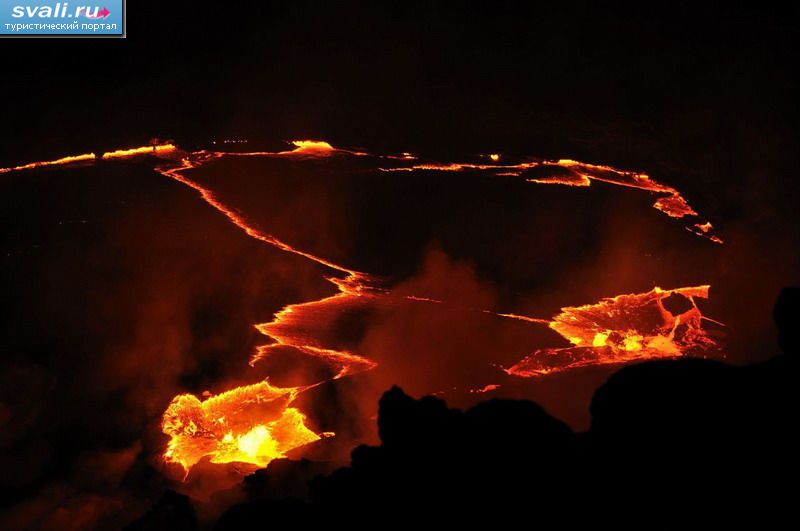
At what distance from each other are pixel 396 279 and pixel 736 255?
5063mm

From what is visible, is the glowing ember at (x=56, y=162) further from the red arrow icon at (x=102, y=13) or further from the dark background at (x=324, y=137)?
the red arrow icon at (x=102, y=13)

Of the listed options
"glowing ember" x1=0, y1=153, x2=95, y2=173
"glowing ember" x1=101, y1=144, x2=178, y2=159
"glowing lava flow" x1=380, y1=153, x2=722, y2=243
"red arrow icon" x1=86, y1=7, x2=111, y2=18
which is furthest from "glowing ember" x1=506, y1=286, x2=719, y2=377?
"red arrow icon" x1=86, y1=7, x2=111, y2=18

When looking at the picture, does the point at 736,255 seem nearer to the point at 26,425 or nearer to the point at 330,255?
the point at 330,255

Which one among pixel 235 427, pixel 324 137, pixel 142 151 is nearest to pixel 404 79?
pixel 324 137

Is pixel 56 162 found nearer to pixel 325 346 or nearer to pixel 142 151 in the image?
pixel 142 151

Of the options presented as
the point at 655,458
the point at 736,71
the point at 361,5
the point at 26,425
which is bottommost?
the point at 26,425

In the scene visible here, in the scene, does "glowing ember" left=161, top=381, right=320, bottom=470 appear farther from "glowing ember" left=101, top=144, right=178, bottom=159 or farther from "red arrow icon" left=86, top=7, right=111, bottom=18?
"red arrow icon" left=86, top=7, right=111, bottom=18

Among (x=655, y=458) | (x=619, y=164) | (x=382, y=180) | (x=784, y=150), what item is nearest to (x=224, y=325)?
(x=382, y=180)

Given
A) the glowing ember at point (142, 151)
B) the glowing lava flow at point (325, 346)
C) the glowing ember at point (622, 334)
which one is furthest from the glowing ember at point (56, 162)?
the glowing ember at point (622, 334)

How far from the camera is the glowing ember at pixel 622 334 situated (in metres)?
9.17

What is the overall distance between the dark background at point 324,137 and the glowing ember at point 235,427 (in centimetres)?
33

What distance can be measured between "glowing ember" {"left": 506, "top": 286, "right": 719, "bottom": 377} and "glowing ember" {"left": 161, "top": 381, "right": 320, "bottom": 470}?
2666mm

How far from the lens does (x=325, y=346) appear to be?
938 centimetres

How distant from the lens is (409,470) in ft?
16.1
